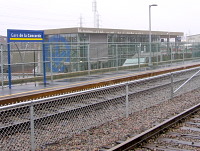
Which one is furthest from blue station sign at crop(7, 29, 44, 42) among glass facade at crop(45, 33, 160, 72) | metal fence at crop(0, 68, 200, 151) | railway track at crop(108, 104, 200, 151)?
railway track at crop(108, 104, 200, 151)

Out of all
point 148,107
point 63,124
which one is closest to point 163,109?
point 148,107

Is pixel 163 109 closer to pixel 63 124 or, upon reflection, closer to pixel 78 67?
pixel 63 124

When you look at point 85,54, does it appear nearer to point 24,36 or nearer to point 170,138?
point 24,36

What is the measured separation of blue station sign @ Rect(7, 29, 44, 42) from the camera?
1307 cm

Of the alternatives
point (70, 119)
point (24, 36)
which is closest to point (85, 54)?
point (24, 36)

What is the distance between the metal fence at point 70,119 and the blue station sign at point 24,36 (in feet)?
17.6

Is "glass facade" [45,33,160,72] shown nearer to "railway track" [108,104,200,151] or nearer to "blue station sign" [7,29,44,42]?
"blue station sign" [7,29,44,42]

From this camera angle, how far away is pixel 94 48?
18.7 meters

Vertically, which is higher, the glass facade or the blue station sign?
the blue station sign

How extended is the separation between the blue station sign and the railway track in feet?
25.7

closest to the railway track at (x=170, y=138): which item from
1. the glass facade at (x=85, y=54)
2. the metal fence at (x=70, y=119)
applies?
the metal fence at (x=70, y=119)

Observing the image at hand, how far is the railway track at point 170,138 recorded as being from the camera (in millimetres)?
6250

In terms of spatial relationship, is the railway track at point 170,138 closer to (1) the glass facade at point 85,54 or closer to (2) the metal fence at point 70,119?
(2) the metal fence at point 70,119

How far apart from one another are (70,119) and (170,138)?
2426 millimetres
